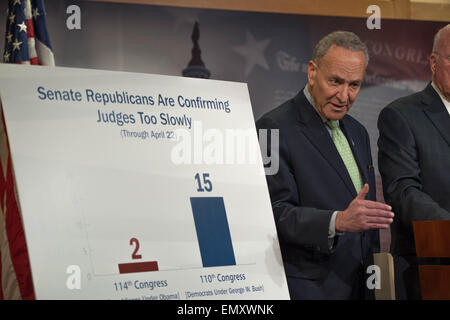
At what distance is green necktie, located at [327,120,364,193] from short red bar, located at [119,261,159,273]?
3.86 ft

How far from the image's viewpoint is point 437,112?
336 cm

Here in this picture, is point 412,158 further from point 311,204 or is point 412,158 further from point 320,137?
point 311,204

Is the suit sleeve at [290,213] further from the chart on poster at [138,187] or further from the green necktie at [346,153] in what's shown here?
the green necktie at [346,153]

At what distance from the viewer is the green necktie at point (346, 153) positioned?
3.10 m

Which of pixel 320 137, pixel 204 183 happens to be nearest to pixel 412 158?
pixel 320 137

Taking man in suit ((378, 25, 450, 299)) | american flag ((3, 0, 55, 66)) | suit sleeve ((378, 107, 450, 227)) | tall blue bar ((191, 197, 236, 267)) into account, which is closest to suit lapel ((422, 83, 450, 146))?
man in suit ((378, 25, 450, 299))

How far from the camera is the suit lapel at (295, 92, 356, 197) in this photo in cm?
303

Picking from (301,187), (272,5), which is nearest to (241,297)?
(301,187)

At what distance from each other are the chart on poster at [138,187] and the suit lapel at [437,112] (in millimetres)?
1078

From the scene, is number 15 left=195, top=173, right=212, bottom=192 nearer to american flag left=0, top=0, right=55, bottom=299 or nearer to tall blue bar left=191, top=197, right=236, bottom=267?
tall blue bar left=191, top=197, right=236, bottom=267

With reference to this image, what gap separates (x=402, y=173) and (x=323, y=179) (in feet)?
1.56

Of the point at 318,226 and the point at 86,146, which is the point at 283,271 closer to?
the point at 318,226

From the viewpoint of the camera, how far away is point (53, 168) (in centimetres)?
229

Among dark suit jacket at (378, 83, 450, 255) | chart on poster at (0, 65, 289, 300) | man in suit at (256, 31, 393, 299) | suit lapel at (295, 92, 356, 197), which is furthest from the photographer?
dark suit jacket at (378, 83, 450, 255)
